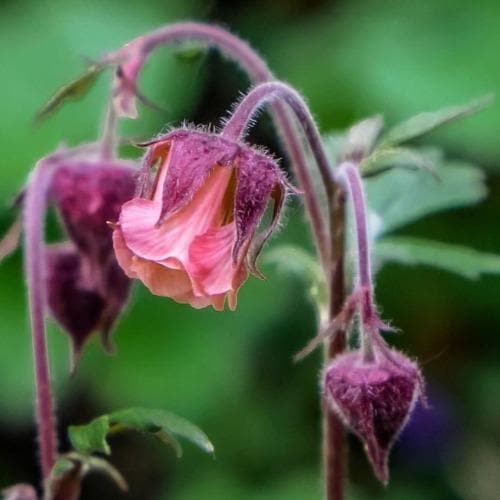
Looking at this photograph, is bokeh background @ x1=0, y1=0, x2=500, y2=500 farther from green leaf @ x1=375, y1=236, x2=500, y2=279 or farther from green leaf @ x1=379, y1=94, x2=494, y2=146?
green leaf @ x1=379, y1=94, x2=494, y2=146

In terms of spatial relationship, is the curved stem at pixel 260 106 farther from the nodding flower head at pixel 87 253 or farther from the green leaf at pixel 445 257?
the green leaf at pixel 445 257

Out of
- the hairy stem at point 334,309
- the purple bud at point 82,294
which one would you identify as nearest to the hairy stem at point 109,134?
the purple bud at point 82,294

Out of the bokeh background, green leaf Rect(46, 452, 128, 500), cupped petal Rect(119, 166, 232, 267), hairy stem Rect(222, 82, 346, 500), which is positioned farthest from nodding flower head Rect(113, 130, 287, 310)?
the bokeh background

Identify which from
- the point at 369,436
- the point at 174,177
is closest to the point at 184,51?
the point at 174,177

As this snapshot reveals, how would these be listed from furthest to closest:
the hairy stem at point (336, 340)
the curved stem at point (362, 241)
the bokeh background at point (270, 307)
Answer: the bokeh background at point (270, 307) → the hairy stem at point (336, 340) → the curved stem at point (362, 241)

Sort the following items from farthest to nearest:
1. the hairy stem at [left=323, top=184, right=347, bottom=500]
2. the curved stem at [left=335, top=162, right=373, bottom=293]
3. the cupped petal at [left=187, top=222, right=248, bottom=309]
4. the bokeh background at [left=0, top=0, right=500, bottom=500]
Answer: the bokeh background at [left=0, top=0, right=500, bottom=500] < the hairy stem at [left=323, top=184, right=347, bottom=500] < the curved stem at [left=335, top=162, right=373, bottom=293] < the cupped petal at [left=187, top=222, right=248, bottom=309]

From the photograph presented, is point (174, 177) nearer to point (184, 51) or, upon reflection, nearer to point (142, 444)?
point (184, 51)

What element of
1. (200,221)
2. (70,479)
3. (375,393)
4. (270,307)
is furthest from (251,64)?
(270,307)
